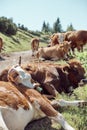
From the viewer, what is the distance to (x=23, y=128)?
6004mm

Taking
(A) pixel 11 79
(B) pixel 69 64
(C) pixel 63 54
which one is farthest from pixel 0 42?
(A) pixel 11 79

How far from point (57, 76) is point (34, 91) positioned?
2.25 meters

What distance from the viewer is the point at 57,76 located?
896 cm

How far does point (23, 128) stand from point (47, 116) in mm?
566

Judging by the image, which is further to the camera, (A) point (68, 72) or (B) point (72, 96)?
(A) point (68, 72)

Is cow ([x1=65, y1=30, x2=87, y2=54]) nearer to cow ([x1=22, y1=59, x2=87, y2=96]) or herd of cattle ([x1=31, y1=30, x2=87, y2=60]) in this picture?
herd of cattle ([x1=31, y1=30, x2=87, y2=60])

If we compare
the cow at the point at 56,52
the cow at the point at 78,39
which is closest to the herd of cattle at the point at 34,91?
the cow at the point at 56,52

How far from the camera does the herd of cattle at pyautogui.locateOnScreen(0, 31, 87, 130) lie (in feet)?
19.0

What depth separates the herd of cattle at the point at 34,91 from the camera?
5.78m

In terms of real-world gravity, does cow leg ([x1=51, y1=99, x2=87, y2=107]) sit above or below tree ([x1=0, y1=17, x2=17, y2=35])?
below

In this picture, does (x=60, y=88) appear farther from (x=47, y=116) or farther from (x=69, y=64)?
(x=47, y=116)

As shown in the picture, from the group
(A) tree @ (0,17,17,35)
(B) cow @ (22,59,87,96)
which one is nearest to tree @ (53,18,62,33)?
(A) tree @ (0,17,17,35)

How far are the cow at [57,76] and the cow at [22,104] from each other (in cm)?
126

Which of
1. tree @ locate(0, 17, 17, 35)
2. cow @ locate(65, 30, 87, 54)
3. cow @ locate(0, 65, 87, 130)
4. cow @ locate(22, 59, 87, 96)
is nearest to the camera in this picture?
cow @ locate(0, 65, 87, 130)
